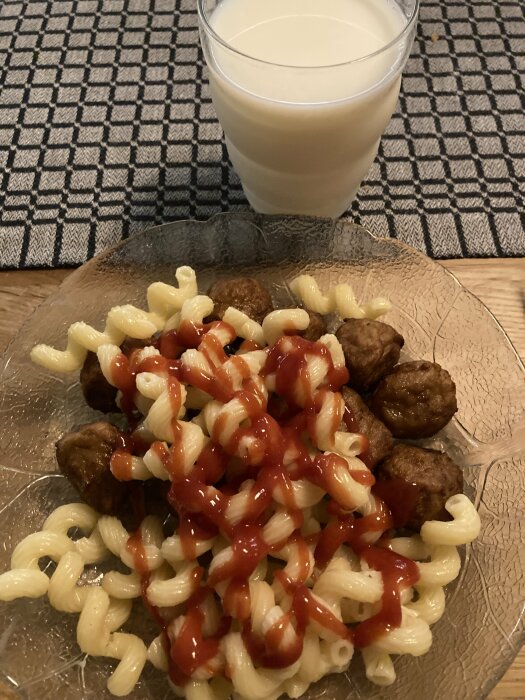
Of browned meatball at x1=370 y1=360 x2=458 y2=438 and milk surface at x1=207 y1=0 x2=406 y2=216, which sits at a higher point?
milk surface at x1=207 y1=0 x2=406 y2=216

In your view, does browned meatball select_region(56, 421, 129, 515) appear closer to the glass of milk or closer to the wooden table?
the wooden table

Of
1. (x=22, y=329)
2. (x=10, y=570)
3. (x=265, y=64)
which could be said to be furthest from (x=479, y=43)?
(x=10, y=570)

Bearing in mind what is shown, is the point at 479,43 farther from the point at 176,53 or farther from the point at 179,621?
the point at 179,621

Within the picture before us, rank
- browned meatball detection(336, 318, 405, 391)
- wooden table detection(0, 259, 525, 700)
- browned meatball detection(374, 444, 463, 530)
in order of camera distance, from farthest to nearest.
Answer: wooden table detection(0, 259, 525, 700) < browned meatball detection(336, 318, 405, 391) < browned meatball detection(374, 444, 463, 530)

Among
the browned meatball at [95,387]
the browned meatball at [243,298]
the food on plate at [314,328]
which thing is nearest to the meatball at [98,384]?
the browned meatball at [95,387]

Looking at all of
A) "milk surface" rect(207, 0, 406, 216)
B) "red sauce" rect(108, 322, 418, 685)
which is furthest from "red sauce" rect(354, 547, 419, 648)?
"milk surface" rect(207, 0, 406, 216)

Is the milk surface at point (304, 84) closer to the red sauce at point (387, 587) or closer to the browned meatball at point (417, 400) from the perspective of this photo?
the browned meatball at point (417, 400)
